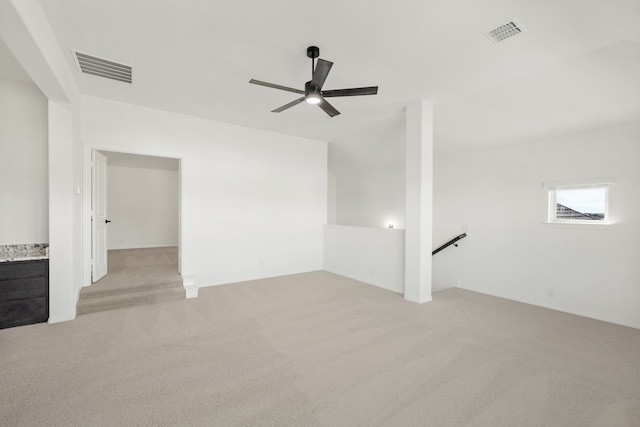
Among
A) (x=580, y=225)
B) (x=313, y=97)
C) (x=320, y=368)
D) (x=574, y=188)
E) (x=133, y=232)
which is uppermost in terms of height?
(x=313, y=97)

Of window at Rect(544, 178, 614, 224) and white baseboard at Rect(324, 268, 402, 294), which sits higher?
window at Rect(544, 178, 614, 224)

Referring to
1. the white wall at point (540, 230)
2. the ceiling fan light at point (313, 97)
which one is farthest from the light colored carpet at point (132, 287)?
the white wall at point (540, 230)

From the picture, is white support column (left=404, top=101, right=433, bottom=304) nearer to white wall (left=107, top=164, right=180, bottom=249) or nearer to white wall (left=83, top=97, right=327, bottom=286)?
white wall (left=83, top=97, right=327, bottom=286)

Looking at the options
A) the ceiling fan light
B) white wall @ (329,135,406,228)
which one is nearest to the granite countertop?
the ceiling fan light

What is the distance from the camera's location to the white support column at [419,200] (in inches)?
162

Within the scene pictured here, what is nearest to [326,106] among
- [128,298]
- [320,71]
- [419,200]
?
[320,71]

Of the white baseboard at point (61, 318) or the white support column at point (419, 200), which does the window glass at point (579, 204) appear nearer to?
the white support column at point (419, 200)

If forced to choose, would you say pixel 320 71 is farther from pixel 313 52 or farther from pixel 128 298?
pixel 128 298

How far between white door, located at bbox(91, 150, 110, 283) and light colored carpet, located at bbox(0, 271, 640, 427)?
1.14 meters

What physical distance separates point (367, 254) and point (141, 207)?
6668mm

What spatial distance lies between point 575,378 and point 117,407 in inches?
142

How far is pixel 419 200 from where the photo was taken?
412 cm

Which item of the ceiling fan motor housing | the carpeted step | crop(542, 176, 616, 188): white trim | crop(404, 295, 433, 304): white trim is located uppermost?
the ceiling fan motor housing

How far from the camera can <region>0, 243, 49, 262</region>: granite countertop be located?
3.37 metres
